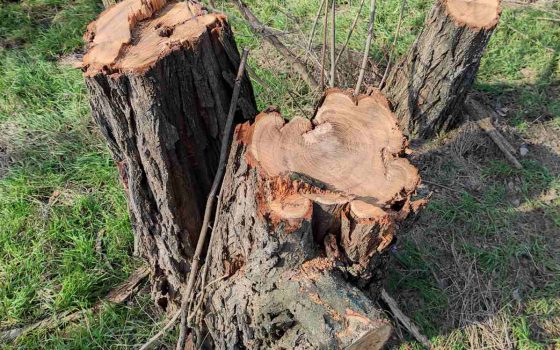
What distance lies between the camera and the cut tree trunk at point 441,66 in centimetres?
291

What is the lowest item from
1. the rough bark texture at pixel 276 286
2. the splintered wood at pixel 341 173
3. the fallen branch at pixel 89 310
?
the fallen branch at pixel 89 310

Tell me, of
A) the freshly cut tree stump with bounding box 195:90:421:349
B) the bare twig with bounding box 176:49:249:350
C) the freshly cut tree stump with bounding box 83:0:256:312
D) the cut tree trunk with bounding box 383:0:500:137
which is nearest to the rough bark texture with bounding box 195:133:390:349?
the freshly cut tree stump with bounding box 195:90:421:349

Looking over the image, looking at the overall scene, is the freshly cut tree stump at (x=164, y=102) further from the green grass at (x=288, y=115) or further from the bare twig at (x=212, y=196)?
the green grass at (x=288, y=115)

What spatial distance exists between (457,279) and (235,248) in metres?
1.49

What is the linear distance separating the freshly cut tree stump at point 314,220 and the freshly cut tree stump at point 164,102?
26 cm

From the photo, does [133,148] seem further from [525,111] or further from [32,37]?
[525,111]

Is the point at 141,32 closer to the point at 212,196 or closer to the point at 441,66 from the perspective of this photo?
the point at 212,196

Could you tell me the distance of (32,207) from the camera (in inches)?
115

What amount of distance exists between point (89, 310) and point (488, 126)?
9.41 ft

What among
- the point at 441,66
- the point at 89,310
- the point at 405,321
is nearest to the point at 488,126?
the point at 441,66

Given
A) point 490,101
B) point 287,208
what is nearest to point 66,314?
point 287,208

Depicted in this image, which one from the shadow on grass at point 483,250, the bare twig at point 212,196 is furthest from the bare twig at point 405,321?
the bare twig at point 212,196

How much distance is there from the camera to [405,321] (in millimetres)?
2553

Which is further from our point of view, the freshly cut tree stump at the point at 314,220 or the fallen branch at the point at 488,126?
the fallen branch at the point at 488,126
